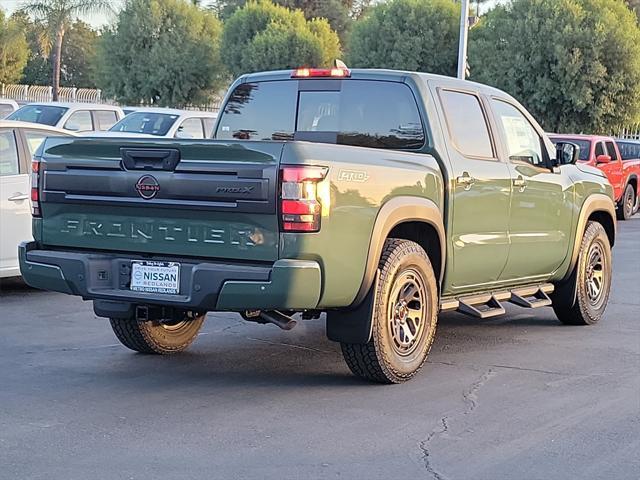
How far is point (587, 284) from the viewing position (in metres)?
9.39

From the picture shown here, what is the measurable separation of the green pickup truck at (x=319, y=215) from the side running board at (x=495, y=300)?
2cm

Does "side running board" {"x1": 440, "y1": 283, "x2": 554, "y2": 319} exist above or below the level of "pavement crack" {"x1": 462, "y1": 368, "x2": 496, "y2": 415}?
above

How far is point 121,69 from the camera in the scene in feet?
143

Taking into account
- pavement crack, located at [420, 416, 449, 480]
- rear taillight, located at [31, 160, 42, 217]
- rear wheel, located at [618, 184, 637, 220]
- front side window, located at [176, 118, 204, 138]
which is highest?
rear taillight, located at [31, 160, 42, 217]

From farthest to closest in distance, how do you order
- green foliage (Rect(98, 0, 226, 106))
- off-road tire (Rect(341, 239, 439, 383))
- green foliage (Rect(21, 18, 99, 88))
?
green foliage (Rect(21, 18, 99, 88)), green foliage (Rect(98, 0, 226, 106)), off-road tire (Rect(341, 239, 439, 383))

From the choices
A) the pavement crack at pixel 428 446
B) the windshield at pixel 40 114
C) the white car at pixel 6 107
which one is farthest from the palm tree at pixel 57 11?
the pavement crack at pixel 428 446

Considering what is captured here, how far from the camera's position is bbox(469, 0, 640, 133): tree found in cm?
3102

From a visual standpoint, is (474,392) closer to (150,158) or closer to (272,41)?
(150,158)

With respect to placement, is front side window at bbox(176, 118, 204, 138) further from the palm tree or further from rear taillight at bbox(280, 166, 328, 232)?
the palm tree

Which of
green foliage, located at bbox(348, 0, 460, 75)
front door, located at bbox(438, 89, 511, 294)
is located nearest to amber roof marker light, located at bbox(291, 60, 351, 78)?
front door, located at bbox(438, 89, 511, 294)

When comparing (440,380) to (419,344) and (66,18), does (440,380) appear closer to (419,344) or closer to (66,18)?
(419,344)

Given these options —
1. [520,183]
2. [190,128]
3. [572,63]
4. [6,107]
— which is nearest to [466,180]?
[520,183]

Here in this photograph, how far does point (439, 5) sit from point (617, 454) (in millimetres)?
32058

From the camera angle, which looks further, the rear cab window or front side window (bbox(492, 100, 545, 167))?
front side window (bbox(492, 100, 545, 167))
